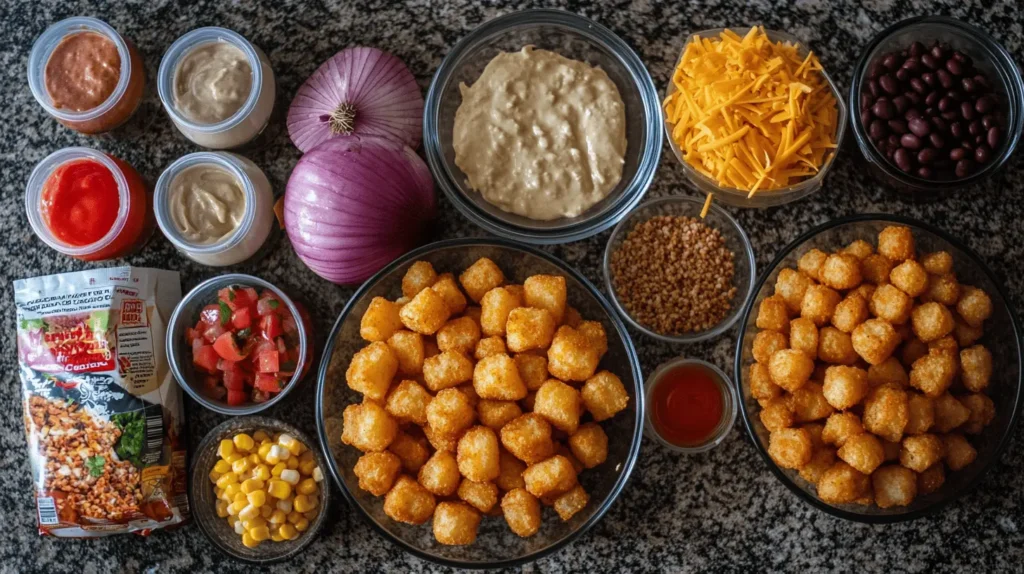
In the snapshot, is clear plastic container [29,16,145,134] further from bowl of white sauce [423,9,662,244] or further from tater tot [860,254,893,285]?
tater tot [860,254,893,285]

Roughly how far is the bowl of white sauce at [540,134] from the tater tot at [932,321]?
0.66m

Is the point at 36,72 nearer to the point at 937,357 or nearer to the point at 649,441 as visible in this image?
the point at 649,441

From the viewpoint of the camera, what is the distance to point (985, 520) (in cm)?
190

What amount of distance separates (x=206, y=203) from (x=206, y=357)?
37cm

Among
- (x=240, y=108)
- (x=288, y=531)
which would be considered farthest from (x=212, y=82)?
(x=288, y=531)

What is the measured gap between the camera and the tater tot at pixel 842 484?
163 cm

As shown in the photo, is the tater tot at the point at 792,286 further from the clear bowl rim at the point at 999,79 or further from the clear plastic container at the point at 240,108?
the clear plastic container at the point at 240,108

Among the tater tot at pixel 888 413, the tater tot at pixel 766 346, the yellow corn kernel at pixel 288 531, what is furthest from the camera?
the yellow corn kernel at pixel 288 531

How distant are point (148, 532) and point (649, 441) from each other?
4.09 feet

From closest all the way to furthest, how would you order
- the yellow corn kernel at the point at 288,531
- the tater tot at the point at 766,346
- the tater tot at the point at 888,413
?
1. the tater tot at the point at 888,413
2. the tater tot at the point at 766,346
3. the yellow corn kernel at the point at 288,531

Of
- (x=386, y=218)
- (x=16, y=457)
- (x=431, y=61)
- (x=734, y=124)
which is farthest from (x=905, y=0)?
(x=16, y=457)

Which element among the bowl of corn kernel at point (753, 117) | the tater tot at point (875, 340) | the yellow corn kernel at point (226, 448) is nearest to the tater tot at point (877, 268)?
the tater tot at point (875, 340)

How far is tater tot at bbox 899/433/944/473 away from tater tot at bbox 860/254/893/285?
1.15ft

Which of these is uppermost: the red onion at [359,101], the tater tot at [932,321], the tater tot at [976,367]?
the red onion at [359,101]
